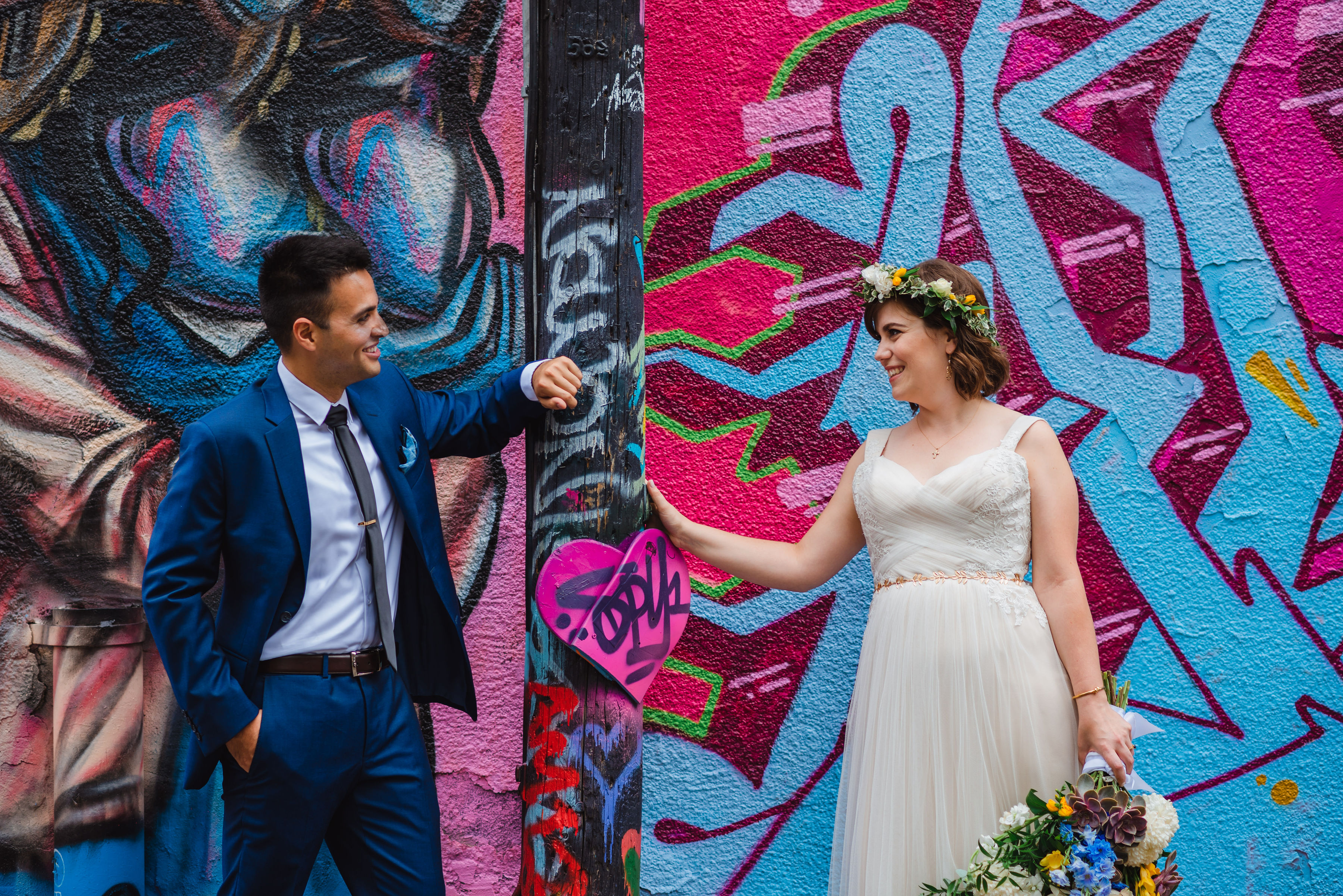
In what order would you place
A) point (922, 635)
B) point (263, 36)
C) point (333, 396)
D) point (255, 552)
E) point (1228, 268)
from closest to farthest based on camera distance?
1. point (255, 552)
2. point (333, 396)
3. point (922, 635)
4. point (263, 36)
5. point (1228, 268)

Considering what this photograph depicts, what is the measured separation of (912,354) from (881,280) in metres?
0.22

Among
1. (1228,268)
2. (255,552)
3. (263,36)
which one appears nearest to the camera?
(255,552)

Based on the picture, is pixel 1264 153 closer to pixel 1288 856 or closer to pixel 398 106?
pixel 1288 856

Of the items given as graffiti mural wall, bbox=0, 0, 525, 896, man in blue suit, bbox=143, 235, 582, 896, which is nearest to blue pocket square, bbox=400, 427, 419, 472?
man in blue suit, bbox=143, 235, 582, 896

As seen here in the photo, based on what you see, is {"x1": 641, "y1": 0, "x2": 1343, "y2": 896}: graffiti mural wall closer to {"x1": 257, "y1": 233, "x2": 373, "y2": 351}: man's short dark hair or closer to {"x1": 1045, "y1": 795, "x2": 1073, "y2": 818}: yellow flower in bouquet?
{"x1": 1045, "y1": 795, "x2": 1073, "y2": 818}: yellow flower in bouquet

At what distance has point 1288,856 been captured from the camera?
3656mm

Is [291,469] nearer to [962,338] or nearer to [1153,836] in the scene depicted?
[962,338]

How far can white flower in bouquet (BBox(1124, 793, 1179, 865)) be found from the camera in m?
2.49

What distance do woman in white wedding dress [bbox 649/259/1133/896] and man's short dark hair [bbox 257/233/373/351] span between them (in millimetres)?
945

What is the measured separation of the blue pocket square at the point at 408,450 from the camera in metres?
2.62

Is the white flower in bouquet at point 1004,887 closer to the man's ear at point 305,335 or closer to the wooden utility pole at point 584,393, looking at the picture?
the wooden utility pole at point 584,393

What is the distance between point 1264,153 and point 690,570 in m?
2.52

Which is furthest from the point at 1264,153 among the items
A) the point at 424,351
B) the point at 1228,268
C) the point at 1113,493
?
the point at 424,351

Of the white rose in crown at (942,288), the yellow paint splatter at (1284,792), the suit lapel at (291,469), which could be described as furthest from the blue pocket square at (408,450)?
the yellow paint splatter at (1284,792)
